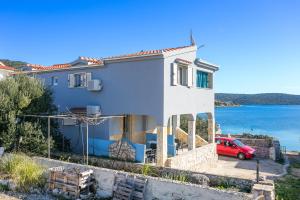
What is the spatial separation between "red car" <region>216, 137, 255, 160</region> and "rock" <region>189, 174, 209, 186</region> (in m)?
13.2

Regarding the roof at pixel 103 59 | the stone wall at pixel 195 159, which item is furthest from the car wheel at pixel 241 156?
the roof at pixel 103 59

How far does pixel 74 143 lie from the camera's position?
21.7 m

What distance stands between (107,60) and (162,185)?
10151 millimetres

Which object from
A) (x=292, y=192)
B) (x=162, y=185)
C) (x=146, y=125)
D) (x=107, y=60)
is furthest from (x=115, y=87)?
(x=292, y=192)

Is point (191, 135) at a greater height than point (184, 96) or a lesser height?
lesser

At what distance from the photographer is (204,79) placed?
2319 centimetres

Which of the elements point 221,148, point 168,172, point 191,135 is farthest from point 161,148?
point 221,148

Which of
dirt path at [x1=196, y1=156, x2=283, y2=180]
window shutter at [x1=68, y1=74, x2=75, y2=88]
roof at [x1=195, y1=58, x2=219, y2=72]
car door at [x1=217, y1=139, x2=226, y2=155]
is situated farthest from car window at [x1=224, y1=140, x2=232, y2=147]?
window shutter at [x1=68, y1=74, x2=75, y2=88]

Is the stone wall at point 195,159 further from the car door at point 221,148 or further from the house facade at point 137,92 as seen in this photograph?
the car door at point 221,148

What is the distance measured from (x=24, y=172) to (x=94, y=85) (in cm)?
749

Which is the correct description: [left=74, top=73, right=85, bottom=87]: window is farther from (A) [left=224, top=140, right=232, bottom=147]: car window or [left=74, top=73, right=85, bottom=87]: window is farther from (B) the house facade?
(A) [left=224, top=140, right=232, bottom=147]: car window

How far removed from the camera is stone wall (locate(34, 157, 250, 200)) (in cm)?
1124

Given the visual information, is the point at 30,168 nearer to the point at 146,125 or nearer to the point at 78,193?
the point at 78,193

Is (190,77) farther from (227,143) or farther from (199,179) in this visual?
(227,143)
